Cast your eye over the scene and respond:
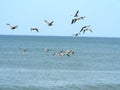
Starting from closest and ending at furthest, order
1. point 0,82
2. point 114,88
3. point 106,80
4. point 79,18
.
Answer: point 79,18 → point 114,88 → point 0,82 → point 106,80

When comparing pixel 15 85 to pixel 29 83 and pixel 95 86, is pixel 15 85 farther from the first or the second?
pixel 95 86

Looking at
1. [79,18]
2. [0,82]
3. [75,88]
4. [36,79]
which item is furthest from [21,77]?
[79,18]

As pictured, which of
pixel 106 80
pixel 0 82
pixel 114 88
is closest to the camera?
pixel 114 88

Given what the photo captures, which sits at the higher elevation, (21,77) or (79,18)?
(79,18)

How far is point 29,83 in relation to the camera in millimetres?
52594

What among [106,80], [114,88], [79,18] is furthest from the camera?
[106,80]

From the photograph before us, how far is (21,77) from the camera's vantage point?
192 ft

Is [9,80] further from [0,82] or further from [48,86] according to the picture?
[48,86]

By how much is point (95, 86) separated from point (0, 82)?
960 cm

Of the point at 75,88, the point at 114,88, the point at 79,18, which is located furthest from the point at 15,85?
the point at 79,18

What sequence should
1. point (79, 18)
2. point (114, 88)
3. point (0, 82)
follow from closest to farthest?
1. point (79, 18)
2. point (114, 88)
3. point (0, 82)

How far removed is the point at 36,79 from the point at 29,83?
3.97 meters

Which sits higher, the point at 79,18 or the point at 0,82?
the point at 79,18

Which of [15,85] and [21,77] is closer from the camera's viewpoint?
[15,85]
